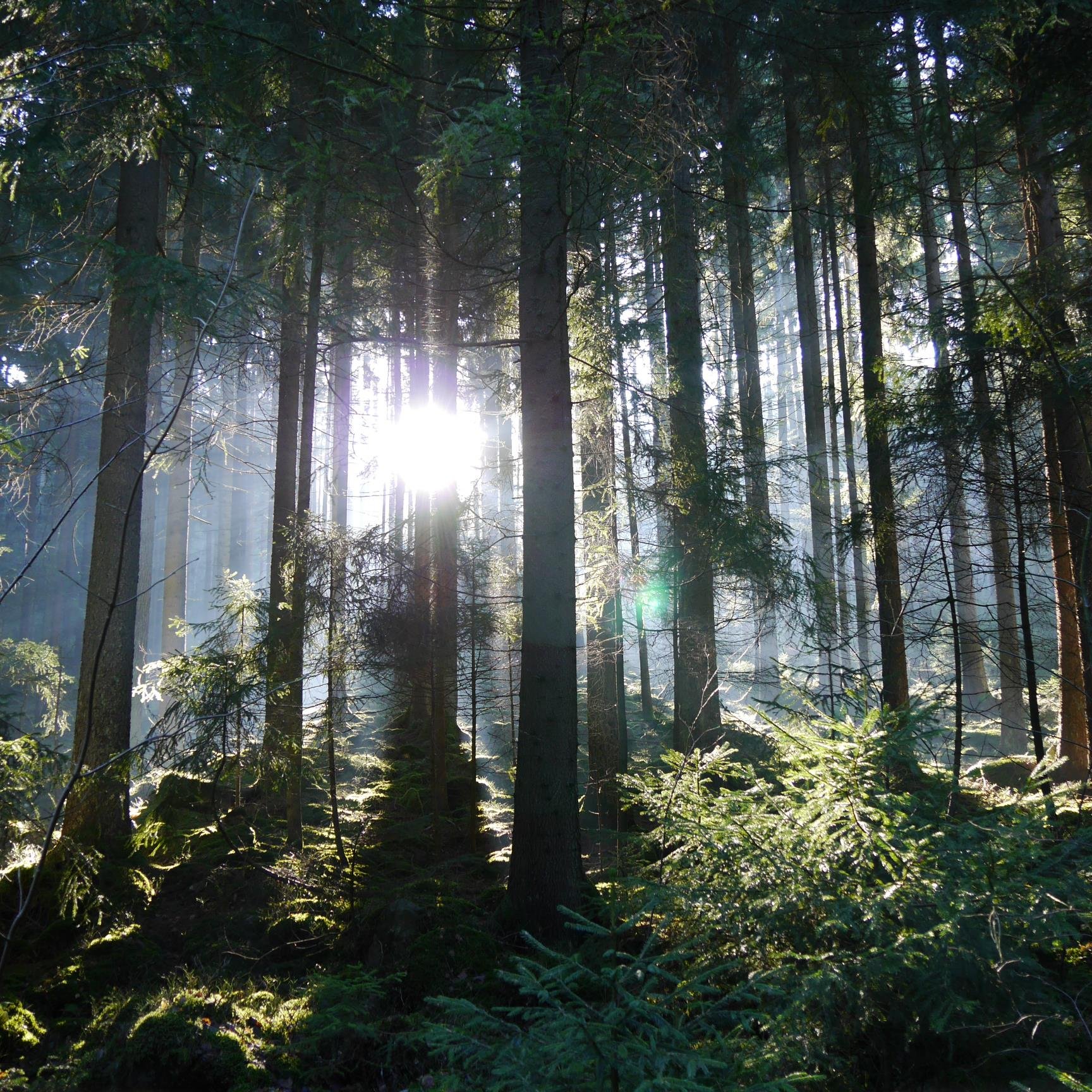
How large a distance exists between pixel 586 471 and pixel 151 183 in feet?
25.0

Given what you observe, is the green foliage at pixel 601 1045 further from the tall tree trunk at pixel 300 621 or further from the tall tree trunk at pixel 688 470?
the tall tree trunk at pixel 688 470

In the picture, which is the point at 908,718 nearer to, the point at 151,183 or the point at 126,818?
the point at 126,818

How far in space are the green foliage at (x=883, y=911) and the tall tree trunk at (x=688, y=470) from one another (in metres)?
6.06

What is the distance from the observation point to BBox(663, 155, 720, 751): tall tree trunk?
9789 millimetres

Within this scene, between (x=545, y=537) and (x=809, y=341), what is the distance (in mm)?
10540

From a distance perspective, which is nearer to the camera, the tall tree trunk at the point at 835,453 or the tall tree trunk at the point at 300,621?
the tall tree trunk at the point at 300,621

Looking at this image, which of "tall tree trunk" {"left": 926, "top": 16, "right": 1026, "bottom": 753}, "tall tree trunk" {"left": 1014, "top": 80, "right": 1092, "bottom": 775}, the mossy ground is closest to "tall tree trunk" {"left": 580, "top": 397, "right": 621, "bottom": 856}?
the mossy ground

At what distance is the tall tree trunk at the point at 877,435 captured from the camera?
8250 millimetres

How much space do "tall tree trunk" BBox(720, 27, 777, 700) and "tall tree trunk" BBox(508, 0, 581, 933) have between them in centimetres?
179

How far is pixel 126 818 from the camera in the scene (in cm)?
832

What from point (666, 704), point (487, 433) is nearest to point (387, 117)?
point (666, 704)

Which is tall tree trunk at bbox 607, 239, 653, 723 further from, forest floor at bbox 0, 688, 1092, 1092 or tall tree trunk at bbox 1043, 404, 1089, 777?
tall tree trunk at bbox 1043, 404, 1089, 777

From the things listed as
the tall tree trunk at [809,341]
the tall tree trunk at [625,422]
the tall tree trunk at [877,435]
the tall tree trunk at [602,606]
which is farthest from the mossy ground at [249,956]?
the tall tree trunk at [809,341]

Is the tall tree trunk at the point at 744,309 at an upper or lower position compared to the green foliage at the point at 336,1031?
upper
